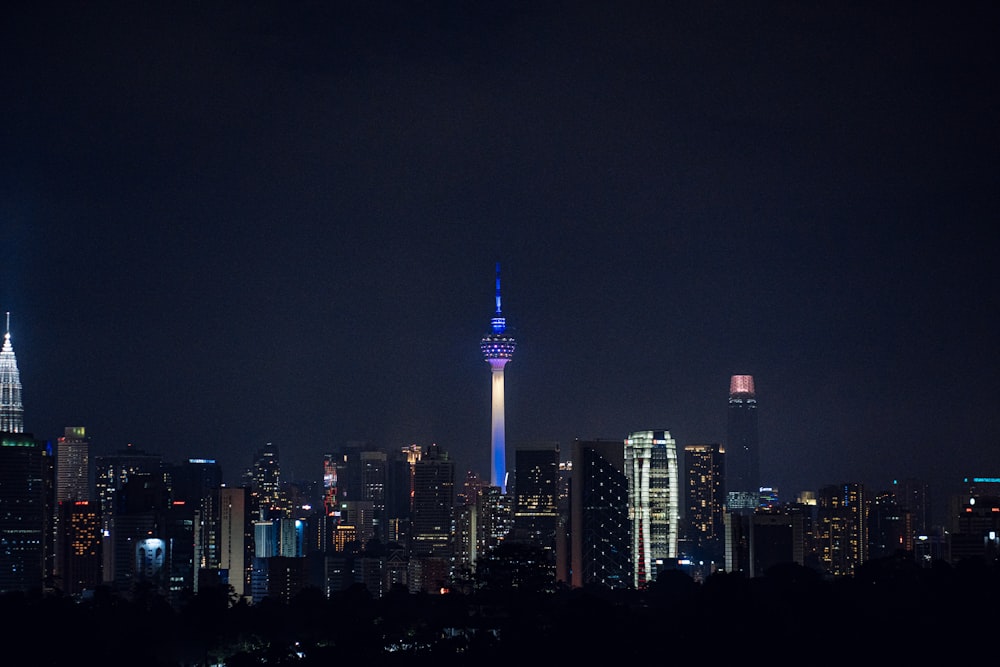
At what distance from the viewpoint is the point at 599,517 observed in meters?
99.8

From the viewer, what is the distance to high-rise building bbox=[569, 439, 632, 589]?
96625 millimetres

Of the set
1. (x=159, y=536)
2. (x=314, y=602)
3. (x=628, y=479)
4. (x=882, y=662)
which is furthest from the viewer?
(x=628, y=479)

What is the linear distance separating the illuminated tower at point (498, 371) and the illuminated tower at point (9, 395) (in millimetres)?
63228

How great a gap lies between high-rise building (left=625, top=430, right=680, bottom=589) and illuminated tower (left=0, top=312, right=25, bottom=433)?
38.6 m

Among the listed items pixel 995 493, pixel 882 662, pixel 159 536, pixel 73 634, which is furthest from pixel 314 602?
pixel 995 493

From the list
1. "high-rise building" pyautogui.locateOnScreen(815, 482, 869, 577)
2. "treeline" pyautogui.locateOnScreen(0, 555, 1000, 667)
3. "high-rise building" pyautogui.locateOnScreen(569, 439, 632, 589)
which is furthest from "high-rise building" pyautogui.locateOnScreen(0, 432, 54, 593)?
"high-rise building" pyautogui.locateOnScreen(815, 482, 869, 577)

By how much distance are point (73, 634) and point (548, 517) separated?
70.1 meters

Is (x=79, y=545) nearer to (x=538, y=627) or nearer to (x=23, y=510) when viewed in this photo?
(x=23, y=510)

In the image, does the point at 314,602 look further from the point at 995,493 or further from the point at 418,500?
the point at 995,493

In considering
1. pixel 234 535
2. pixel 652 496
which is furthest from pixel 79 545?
pixel 652 496

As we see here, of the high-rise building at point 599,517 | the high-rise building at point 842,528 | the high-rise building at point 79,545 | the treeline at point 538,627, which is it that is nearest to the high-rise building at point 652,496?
Answer: the high-rise building at point 599,517

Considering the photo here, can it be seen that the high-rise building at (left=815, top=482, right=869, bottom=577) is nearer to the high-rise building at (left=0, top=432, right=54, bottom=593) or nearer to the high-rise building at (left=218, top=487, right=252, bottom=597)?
the high-rise building at (left=218, top=487, right=252, bottom=597)

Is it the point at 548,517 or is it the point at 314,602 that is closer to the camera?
the point at 314,602

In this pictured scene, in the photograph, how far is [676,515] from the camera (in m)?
107
